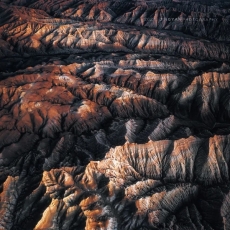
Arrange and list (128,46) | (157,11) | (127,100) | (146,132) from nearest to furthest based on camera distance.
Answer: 1. (146,132)
2. (127,100)
3. (128,46)
4. (157,11)

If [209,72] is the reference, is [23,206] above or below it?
below

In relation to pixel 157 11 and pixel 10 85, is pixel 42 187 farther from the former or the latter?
pixel 157 11

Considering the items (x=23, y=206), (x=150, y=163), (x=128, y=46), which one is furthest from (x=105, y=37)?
(x=23, y=206)

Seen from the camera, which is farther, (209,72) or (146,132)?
(209,72)

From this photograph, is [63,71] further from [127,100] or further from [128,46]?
[128,46]

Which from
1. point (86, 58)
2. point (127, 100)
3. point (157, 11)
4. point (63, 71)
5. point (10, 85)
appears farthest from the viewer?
point (157, 11)

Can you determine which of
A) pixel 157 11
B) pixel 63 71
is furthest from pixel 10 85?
pixel 157 11
